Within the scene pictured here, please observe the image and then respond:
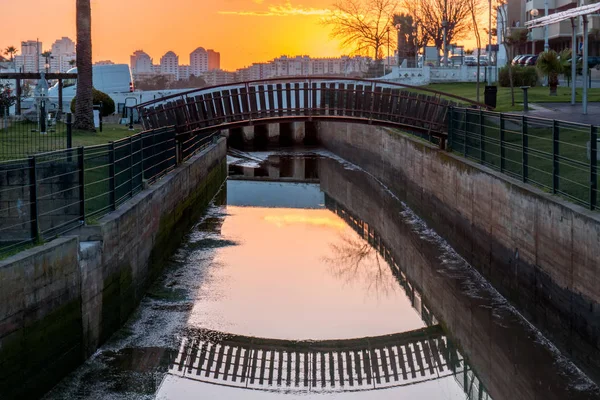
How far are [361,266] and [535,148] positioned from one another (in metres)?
Answer: 4.75

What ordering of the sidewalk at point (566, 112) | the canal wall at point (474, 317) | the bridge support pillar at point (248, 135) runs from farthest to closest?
the bridge support pillar at point (248, 135), the sidewalk at point (566, 112), the canal wall at point (474, 317)

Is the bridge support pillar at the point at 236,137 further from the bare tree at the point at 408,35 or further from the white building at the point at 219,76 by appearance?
the white building at the point at 219,76

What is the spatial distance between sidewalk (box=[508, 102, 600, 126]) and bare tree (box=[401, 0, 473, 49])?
168 ft

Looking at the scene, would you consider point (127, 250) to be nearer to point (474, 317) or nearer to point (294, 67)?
point (474, 317)

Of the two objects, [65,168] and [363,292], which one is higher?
[65,168]

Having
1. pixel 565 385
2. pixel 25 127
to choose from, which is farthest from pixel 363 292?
pixel 25 127

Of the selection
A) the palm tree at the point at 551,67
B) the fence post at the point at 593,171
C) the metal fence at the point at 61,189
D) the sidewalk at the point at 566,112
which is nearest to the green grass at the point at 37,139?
the metal fence at the point at 61,189

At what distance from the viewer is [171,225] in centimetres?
2256

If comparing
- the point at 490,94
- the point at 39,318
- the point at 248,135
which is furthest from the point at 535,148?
the point at 248,135

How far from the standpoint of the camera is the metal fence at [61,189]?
487 inches

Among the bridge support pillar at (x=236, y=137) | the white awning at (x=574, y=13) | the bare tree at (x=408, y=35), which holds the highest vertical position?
the bare tree at (x=408, y=35)

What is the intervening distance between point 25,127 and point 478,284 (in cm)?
1629

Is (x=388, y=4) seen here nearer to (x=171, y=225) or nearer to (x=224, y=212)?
(x=224, y=212)

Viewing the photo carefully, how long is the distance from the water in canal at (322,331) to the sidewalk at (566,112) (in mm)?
5373
